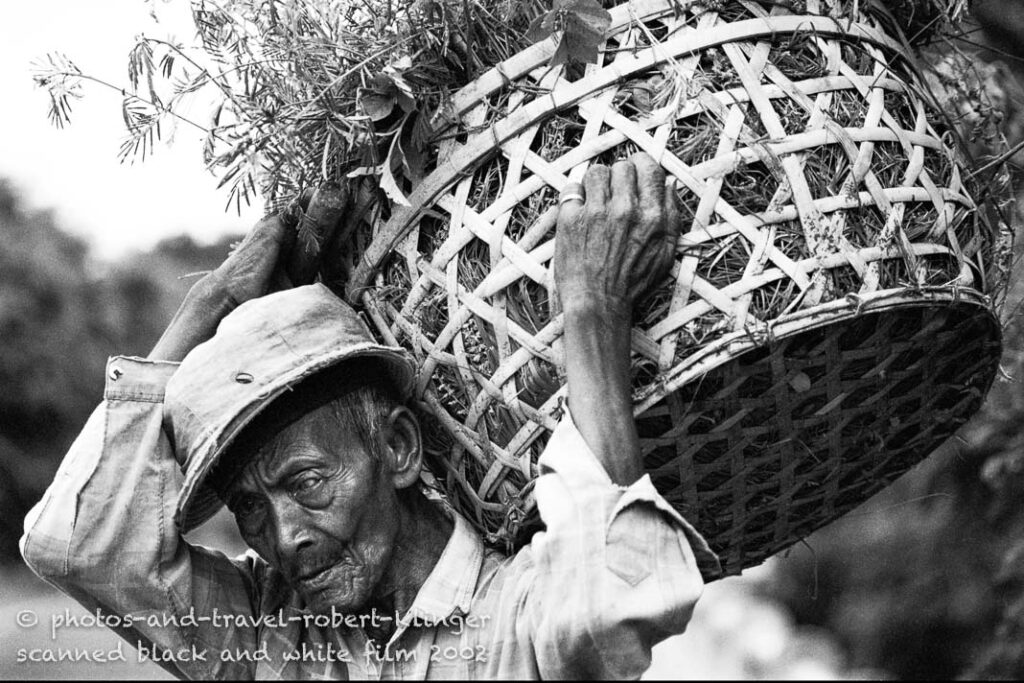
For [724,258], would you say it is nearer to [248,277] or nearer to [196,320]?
[248,277]

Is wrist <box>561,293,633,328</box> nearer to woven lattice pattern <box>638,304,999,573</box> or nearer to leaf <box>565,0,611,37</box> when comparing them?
woven lattice pattern <box>638,304,999,573</box>

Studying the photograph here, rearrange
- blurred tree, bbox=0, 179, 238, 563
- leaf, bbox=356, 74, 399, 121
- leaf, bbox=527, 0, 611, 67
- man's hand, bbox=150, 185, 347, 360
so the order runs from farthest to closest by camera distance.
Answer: blurred tree, bbox=0, 179, 238, 563, man's hand, bbox=150, 185, 347, 360, leaf, bbox=356, 74, 399, 121, leaf, bbox=527, 0, 611, 67

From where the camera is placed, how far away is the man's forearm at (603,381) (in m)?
2.19

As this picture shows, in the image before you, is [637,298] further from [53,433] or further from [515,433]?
[53,433]

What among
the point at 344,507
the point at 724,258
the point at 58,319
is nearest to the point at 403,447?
the point at 344,507

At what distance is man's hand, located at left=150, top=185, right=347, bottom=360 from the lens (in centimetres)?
267

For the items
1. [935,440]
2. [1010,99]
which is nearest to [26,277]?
[1010,99]

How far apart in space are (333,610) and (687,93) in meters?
0.94

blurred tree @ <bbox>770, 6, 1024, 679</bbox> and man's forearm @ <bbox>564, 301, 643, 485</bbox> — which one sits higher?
man's forearm @ <bbox>564, 301, 643, 485</bbox>

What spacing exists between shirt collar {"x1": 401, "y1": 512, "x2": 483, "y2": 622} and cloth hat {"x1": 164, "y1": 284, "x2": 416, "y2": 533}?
0.26 metres

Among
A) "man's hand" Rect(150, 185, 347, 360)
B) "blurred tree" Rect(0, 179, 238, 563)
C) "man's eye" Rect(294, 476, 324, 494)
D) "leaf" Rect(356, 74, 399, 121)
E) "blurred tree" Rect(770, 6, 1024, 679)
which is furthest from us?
"blurred tree" Rect(0, 179, 238, 563)

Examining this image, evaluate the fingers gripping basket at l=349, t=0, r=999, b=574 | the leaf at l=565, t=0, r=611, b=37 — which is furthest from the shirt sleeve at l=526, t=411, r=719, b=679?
the leaf at l=565, t=0, r=611, b=37

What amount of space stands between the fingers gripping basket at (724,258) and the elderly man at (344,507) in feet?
0.21

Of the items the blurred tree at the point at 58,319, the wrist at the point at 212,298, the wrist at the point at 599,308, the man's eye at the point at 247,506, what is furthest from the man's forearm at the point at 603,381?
the blurred tree at the point at 58,319
